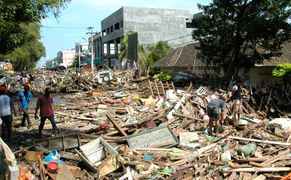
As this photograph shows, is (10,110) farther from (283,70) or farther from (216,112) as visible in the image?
(283,70)

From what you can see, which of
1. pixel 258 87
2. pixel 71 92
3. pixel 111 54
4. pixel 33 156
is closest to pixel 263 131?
pixel 258 87

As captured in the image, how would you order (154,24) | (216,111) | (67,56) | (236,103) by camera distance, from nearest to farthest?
1. (216,111)
2. (236,103)
3. (154,24)
4. (67,56)

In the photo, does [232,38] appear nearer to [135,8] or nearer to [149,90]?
[149,90]

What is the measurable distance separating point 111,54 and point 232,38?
57.0 metres

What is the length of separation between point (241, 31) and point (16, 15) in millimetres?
13692

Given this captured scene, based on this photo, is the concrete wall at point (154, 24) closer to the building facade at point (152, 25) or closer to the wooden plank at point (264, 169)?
the building facade at point (152, 25)

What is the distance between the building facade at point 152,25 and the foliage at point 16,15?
47.1 metres

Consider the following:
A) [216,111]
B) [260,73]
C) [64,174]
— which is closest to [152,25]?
[260,73]

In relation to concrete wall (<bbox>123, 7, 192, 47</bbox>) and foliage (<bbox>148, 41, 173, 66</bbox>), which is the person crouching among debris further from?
concrete wall (<bbox>123, 7, 192, 47</bbox>)

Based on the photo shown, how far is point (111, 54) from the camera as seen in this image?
78.1m

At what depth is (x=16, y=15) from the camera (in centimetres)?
1383

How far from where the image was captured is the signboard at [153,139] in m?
11.1

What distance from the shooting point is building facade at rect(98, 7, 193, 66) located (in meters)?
64.0

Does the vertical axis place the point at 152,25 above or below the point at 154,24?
below
